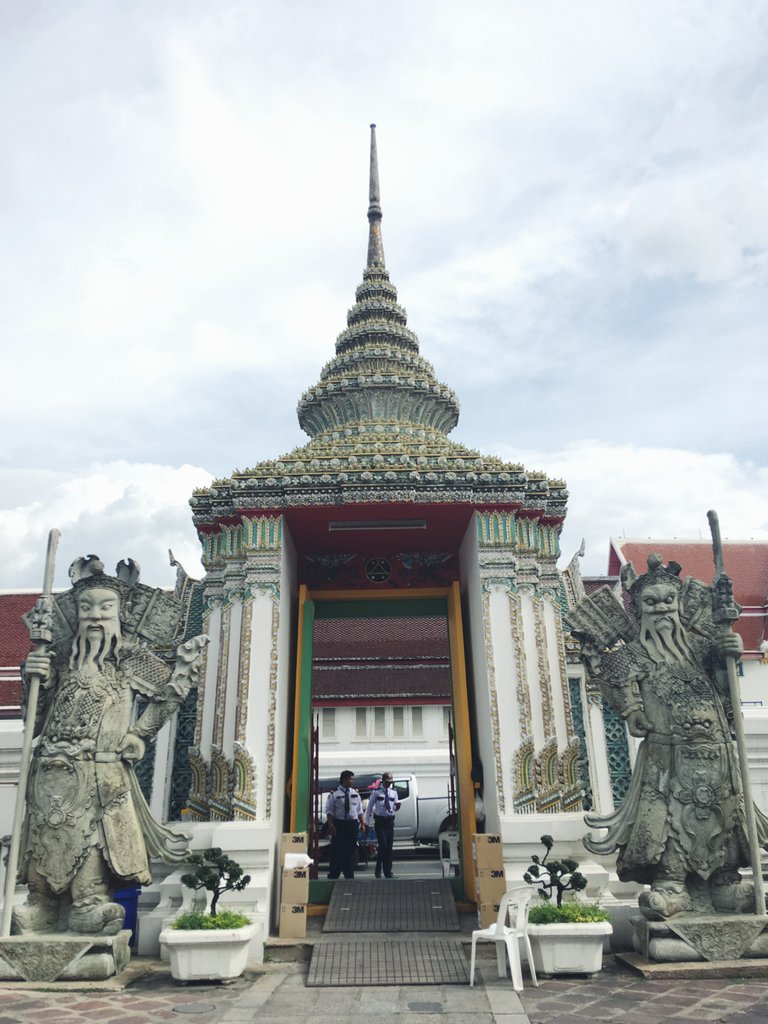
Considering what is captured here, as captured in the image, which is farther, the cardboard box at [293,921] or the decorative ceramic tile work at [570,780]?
the decorative ceramic tile work at [570,780]

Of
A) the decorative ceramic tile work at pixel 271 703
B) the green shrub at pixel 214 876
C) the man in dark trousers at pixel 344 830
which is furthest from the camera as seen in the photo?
the man in dark trousers at pixel 344 830

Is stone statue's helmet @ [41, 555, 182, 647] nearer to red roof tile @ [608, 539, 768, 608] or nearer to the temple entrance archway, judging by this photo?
the temple entrance archway

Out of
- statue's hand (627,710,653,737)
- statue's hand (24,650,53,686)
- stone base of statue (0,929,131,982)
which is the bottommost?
stone base of statue (0,929,131,982)

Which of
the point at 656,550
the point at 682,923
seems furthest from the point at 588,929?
the point at 656,550

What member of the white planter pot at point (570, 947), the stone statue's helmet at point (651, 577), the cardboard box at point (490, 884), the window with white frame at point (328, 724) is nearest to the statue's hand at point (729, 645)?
the stone statue's helmet at point (651, 577)

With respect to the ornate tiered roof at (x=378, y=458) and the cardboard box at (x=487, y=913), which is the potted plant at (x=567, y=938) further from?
the ornate tiered roof at (x=378, y=458)

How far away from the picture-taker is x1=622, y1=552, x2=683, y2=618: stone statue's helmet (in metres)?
8.69

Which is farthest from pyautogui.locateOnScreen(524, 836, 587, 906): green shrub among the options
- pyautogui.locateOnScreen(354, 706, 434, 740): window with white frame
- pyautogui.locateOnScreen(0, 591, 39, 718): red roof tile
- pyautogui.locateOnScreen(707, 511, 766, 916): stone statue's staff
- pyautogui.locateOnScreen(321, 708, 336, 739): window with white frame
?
pyautogui.locateOnScreen(321, 708, 336, 739): window with white frame

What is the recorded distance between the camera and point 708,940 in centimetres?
729

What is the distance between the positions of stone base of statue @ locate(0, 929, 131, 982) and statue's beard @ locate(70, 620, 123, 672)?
252cm

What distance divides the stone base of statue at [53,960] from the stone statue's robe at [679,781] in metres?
4.70

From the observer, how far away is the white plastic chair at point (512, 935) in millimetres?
6797

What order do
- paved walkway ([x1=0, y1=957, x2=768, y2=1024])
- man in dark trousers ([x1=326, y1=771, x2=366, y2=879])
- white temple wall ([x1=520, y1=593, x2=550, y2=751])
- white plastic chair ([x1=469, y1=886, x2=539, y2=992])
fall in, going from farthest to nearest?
man in dark trousers ([x1=326, y1=771, x2=366, y2=879]) < white temple wall ([x1=520, y1=593, x2=550, y2=751]) < white plastic chair ([x1=469, y1=886, x2=539, y2=992]) < paved walkway ([x1=0, y1=957, x2=768, y2=1024])

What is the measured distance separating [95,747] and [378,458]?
5048 millimetres
